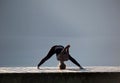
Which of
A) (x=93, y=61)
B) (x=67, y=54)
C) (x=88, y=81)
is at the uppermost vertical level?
(x=67, y=54)

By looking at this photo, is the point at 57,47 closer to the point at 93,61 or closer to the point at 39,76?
the point at 39,76

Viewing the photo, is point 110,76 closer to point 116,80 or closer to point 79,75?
point 116,80

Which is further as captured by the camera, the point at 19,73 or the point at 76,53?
the point at 76,53

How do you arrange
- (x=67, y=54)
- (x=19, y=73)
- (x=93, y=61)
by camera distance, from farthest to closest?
(x=93, y=61) < (x=67, y=54) < (x=19, y=73)

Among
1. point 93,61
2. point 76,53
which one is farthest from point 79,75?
point 76,53

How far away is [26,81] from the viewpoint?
574 centimetres

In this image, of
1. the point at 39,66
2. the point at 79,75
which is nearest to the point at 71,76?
the point at 79,75

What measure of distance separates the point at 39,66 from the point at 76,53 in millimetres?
18234

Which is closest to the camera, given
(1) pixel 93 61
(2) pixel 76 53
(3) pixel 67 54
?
(3) pixel 67 54

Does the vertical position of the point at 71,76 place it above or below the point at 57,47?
below

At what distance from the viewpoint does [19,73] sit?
573cm

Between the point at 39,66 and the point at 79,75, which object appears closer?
the point at 79,75

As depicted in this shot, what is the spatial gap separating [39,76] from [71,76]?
1.59ft

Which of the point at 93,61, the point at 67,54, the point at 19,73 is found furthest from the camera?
the point at 93,61
